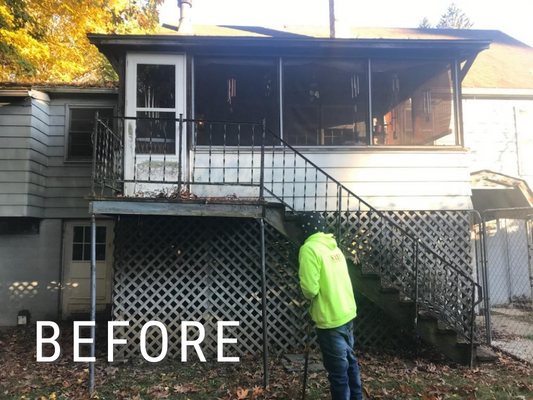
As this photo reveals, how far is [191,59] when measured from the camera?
7117 mm

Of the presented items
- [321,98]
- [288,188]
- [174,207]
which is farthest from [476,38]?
[174,207]

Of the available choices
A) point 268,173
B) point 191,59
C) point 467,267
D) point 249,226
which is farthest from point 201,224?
point 467,267

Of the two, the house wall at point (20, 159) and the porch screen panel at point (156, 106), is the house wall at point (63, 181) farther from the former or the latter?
the porch screen panel at point (156, 106)

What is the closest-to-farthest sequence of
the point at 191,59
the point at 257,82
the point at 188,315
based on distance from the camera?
the point at 188,315, the point at 191,59, the point at 257,82

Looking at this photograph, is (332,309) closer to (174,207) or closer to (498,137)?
(174,207)

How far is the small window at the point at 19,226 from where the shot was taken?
8.81m

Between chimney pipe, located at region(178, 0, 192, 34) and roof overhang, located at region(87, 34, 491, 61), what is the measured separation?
7186mm

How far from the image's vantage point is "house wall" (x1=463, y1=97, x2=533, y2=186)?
A: 35.7ft

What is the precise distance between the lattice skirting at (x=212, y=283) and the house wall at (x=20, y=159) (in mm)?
3094

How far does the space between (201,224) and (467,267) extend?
428 cm

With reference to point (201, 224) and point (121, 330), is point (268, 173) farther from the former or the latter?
point (121, 330)

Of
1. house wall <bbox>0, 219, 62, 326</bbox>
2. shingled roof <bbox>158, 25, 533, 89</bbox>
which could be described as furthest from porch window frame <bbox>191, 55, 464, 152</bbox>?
house wall <bbox>0, 219, 62, 326</bbox>

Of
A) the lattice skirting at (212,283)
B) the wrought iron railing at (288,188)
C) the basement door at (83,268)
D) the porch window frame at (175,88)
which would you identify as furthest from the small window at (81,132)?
the lattice skirting at (212,283)

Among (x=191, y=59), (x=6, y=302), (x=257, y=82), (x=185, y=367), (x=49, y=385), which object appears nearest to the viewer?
(x=49, y=385)
